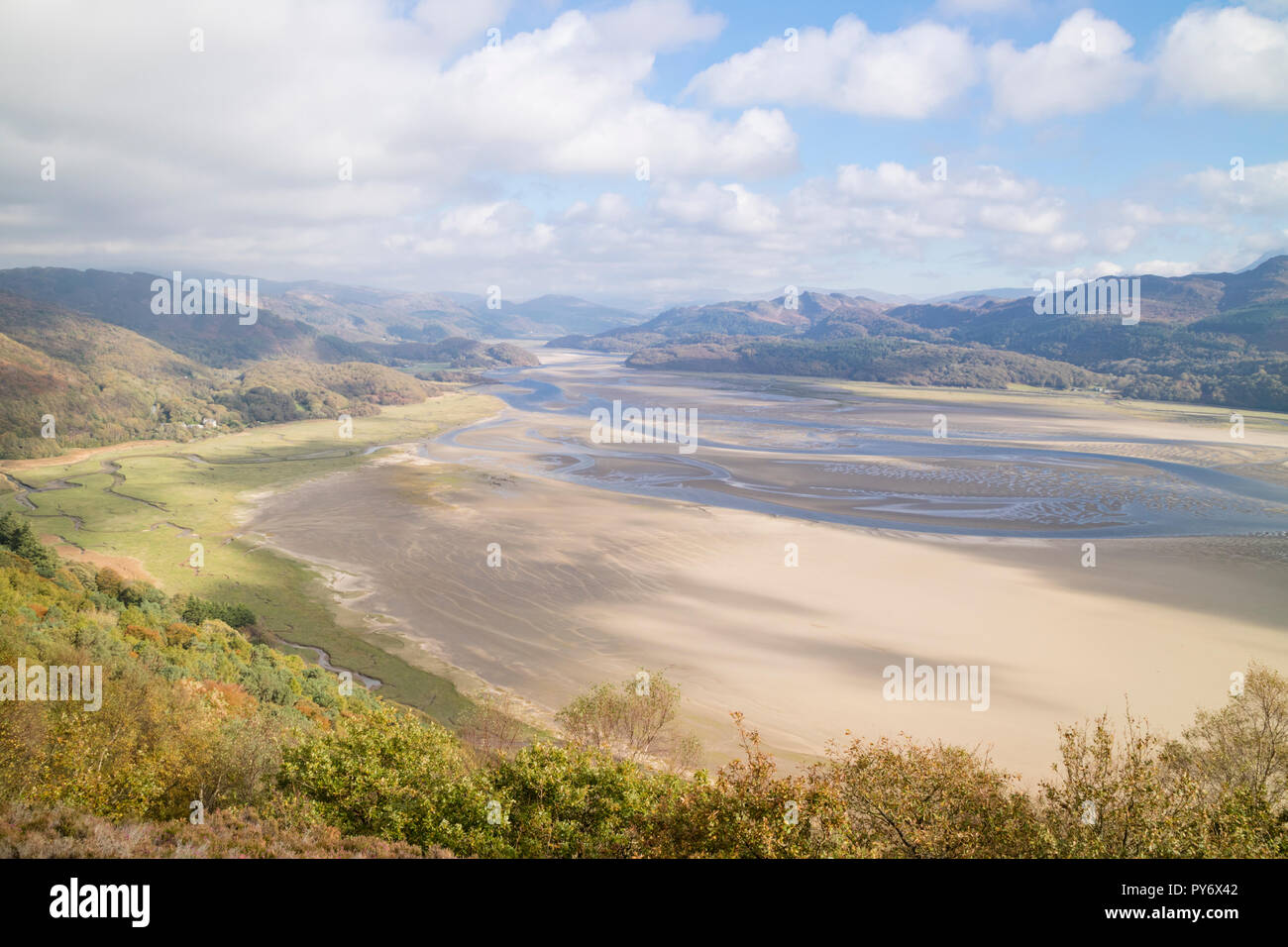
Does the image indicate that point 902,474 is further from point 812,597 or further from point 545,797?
point 545,797

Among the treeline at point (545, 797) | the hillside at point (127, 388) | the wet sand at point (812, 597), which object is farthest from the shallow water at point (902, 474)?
the hillside at point (127, 388)

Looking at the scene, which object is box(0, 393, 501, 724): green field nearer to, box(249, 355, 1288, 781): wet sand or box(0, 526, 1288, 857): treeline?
box(249, 355, 1288, 781): wet sand

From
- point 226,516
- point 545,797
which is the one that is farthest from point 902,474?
point 226,516

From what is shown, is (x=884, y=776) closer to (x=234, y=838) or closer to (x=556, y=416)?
(x=234, y=838)

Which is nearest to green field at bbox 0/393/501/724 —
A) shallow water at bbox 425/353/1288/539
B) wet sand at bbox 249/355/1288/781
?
wet sand at bbox 249/355/1288/781

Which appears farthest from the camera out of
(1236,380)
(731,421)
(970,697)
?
(1236,380)
